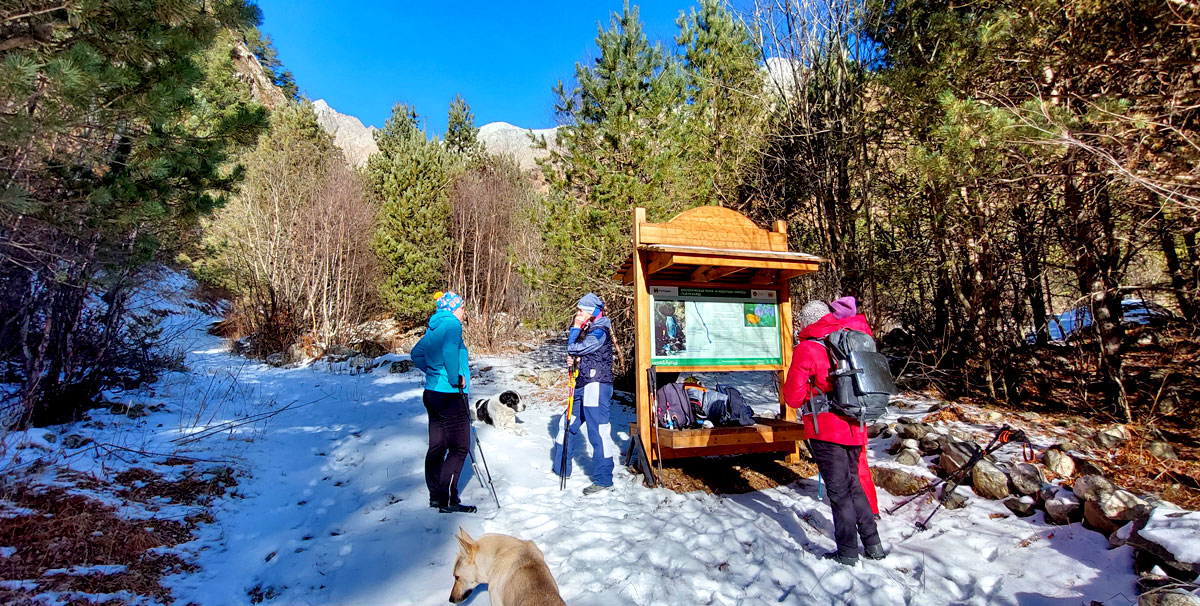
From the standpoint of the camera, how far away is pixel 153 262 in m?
6.70

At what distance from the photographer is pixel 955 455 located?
4723 mm

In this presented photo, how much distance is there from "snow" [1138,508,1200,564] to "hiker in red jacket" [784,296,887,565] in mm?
1402

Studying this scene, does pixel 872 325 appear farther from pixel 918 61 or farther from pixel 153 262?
pixel 153 262

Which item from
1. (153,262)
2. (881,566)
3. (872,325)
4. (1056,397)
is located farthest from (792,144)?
(153,262)

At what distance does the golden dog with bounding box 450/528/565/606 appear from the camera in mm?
2479

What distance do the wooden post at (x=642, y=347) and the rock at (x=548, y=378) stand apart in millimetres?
5352

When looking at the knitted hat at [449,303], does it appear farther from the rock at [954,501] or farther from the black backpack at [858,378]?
the rock at [954,501]

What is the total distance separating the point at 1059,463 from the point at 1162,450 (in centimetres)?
111

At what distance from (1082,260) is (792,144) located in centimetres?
451

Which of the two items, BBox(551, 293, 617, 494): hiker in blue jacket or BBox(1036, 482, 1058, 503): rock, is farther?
BBox(551, 293, 617, 494): hiker in blue jacket

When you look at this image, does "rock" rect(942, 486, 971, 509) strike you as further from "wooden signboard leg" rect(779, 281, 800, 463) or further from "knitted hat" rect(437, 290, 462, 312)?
"knitted hat" rect(437, 290, 462, 312)

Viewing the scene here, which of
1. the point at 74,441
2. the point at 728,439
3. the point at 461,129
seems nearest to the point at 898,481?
the point at 728,439

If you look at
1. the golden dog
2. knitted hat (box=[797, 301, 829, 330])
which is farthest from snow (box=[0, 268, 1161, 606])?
knitted hat (box=[797, 301, 829, 330])

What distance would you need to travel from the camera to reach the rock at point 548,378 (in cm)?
1058
